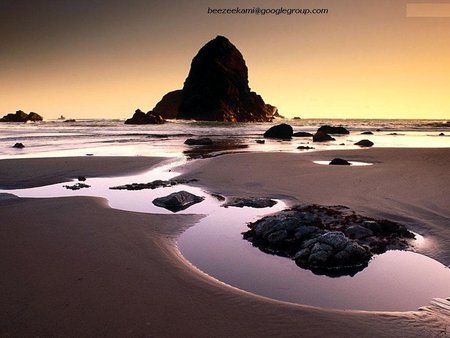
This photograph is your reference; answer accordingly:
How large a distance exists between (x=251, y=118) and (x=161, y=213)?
475 ft

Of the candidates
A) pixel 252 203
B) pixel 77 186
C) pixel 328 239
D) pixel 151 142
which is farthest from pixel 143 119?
pixel 328 239

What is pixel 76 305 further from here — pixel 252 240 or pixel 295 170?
pixel 295 170

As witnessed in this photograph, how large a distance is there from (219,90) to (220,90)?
435 millimetres

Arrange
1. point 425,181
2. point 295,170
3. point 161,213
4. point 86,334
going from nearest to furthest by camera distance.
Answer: point 86,334 → point 161,213 → point 425,181 → point 295,170

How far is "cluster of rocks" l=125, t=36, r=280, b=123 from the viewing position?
144 metres

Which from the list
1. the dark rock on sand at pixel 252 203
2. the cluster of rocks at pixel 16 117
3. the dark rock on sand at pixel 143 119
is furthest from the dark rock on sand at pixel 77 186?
the cluster of rocks at pixel 16 117

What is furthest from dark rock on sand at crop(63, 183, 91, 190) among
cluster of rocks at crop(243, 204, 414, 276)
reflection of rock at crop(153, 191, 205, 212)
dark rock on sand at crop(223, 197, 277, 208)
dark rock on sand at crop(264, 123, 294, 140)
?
dark rock on sand at crop(264, 123, 294, 140)

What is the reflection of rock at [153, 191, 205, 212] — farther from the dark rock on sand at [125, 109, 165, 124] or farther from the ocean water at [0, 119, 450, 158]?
the dark rock on sand at [125, 109, 165, 124]

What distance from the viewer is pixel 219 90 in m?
149

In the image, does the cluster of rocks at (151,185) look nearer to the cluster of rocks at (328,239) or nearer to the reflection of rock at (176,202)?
the reflection of rock at (176,202)

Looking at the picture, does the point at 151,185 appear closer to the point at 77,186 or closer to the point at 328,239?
the point at 77,186

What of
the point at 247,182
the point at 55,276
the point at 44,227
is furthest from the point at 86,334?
the point at 247,182

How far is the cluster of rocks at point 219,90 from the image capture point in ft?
472

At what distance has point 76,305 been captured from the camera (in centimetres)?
434
